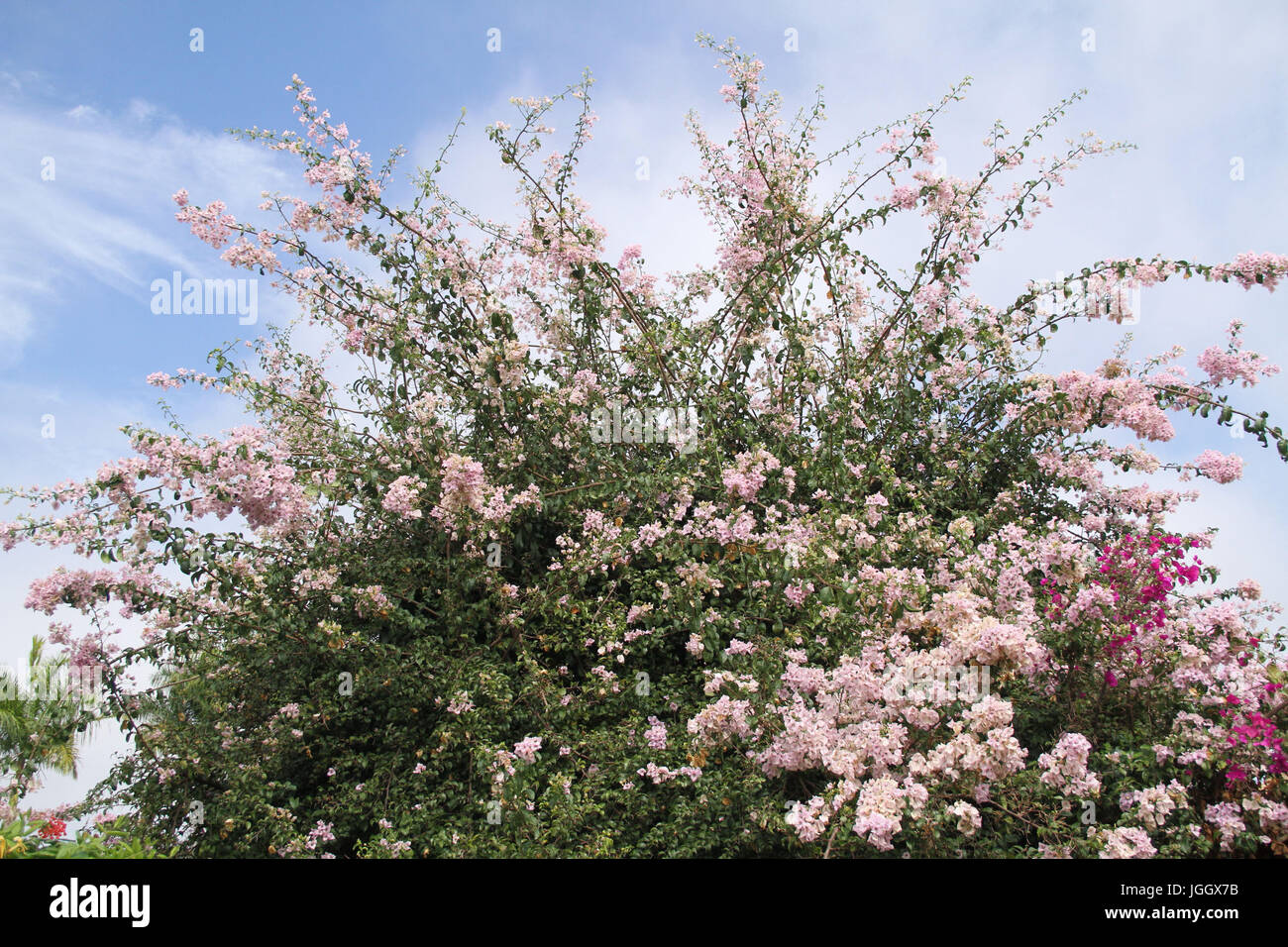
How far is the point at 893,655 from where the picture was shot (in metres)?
3.87

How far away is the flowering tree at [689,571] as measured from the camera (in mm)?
3598

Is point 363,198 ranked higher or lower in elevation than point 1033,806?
higher

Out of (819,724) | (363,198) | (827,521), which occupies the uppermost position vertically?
(363,198)

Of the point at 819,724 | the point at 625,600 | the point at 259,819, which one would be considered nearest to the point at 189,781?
the point at 259,819

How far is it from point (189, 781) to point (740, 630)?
3462mm

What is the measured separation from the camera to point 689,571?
173 inches

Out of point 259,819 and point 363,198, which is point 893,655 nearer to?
point 259,819

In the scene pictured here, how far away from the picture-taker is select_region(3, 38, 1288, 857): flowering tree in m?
3.60

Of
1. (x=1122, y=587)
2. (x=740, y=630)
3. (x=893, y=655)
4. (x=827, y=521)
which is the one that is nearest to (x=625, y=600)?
(x=740, y=630)

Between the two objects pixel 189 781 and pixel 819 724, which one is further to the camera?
pixel 189 781

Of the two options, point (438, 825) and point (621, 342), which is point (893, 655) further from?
point (621, 342)
